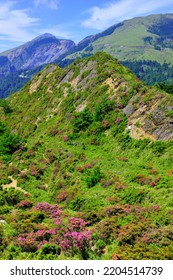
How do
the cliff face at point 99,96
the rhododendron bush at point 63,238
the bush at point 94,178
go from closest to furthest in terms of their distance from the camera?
the rhododendron bush at point 63,238 < the bush at point 94,178 < the cliff face at point 99,96

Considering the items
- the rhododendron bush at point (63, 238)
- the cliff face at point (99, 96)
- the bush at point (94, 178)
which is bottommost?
the rhododendron bush at point (63, 238)

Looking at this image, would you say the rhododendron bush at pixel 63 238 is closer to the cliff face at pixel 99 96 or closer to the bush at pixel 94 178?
the bush at pixel 94 178

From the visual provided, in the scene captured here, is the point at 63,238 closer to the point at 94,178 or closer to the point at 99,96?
the point at 94,178

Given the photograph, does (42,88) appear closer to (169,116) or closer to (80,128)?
(80,128)

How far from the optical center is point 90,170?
1655 inches

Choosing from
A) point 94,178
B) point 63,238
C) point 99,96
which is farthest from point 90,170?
point 99,96

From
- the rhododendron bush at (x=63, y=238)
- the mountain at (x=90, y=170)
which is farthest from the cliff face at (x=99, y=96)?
the rhododendron bush at (x=63, y=238)

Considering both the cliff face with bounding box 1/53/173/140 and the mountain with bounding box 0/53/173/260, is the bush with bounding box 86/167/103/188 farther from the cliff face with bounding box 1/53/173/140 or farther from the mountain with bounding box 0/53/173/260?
the cliff face with bounding box 1/53/173/140

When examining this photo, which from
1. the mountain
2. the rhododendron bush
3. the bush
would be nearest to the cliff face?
the mountain

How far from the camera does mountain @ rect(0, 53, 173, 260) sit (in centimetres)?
2219

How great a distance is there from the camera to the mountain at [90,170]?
22.2m

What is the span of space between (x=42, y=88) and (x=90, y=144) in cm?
4081

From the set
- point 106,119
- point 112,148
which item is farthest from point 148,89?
point 112,148

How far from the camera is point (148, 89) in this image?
53.7 meters
